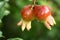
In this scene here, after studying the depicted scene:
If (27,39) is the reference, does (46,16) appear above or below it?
below

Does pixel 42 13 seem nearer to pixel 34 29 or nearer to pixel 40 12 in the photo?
pixel 40 12

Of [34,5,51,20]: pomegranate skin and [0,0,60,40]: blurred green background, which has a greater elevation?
[0,0,60,40]: blurred green background

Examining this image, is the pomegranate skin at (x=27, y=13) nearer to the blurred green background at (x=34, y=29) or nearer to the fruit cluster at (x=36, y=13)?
the fruit cluster at (x=36, y=13)

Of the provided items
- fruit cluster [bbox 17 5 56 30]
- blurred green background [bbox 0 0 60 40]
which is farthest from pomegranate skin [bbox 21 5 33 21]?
blurred green background [bbox 0 0 60 40]

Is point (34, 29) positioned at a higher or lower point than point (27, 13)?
higher

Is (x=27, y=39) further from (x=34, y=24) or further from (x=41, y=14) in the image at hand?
(x=41, y=14)

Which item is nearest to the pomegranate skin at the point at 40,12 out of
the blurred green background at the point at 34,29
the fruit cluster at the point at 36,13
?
the fruit cluster at the point at 36,13

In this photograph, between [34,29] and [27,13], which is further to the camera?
[34,29]

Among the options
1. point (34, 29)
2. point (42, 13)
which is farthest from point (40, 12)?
point (34, 29)

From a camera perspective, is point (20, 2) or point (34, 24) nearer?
point (20, 2)

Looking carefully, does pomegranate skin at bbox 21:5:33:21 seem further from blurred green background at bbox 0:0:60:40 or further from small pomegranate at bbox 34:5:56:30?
blurred green background at bbox 0:0:60:40

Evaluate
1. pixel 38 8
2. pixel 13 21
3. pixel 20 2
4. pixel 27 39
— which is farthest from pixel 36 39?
pixel 38 8
